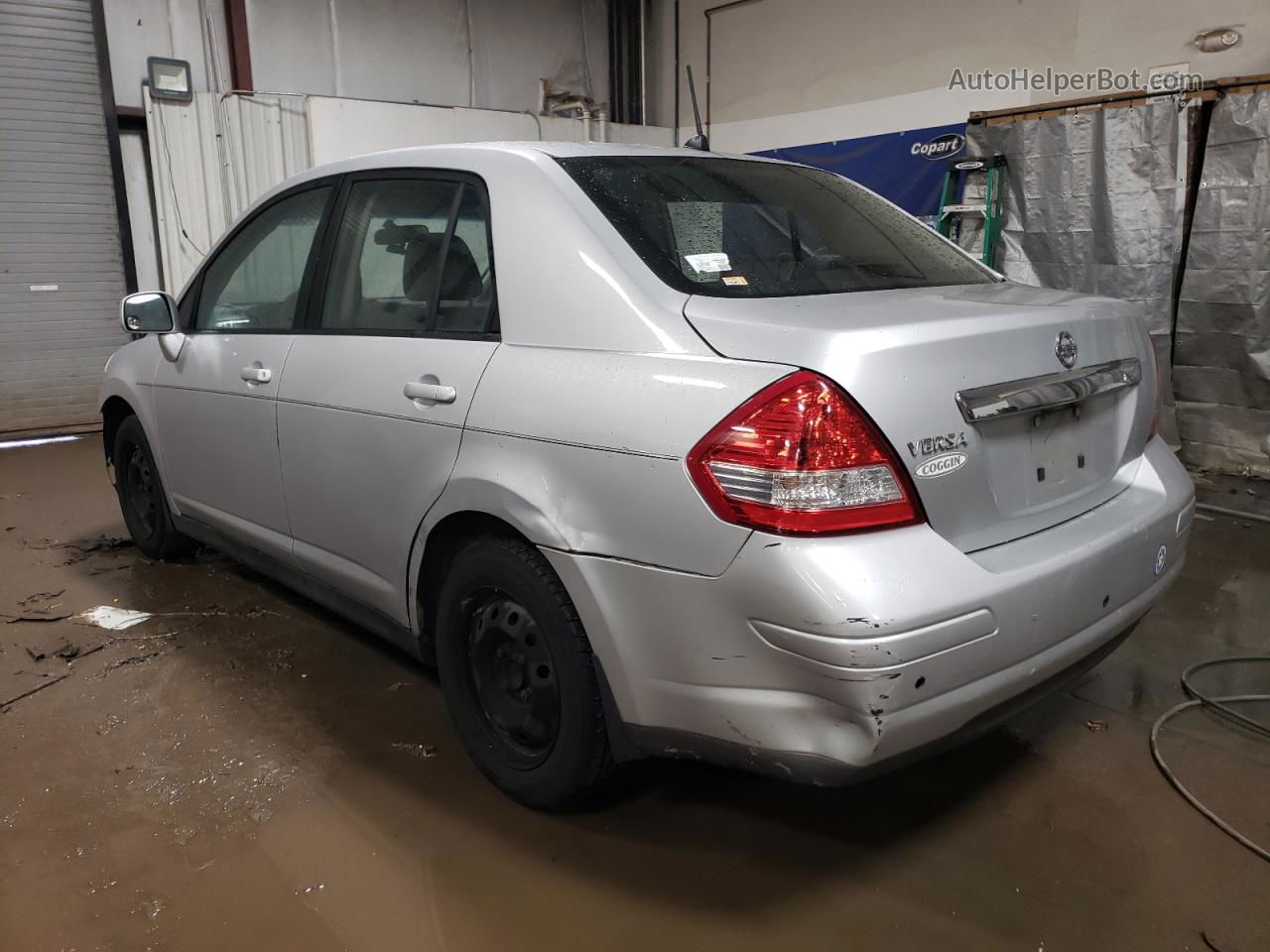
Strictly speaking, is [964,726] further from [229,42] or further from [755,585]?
[229,42]

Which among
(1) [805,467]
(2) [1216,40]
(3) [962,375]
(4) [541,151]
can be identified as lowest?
(1) [805,467]

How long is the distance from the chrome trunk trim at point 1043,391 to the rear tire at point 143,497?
3061mm

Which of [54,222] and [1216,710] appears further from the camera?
[54,222]

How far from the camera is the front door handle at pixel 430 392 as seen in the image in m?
2.06

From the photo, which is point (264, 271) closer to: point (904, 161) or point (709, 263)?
point (709, 263)

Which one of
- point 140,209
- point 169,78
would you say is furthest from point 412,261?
point 140,209

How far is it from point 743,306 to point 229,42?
763 cm

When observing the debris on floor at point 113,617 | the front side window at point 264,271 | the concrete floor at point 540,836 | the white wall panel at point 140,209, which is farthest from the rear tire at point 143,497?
the white wall panel at point 140,209

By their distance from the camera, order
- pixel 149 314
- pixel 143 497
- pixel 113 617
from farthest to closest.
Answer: pixel 143 497 → pixel 113 617 → pixel 149 314

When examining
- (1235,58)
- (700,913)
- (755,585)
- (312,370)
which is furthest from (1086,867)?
(1235,58)

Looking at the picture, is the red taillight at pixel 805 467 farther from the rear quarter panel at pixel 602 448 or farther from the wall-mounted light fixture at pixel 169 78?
the wall-mounted light fixture at pixel 169 78

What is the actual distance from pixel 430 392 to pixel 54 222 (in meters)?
6.83

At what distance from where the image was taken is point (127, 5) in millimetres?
7301

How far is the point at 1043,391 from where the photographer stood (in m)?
1.76
